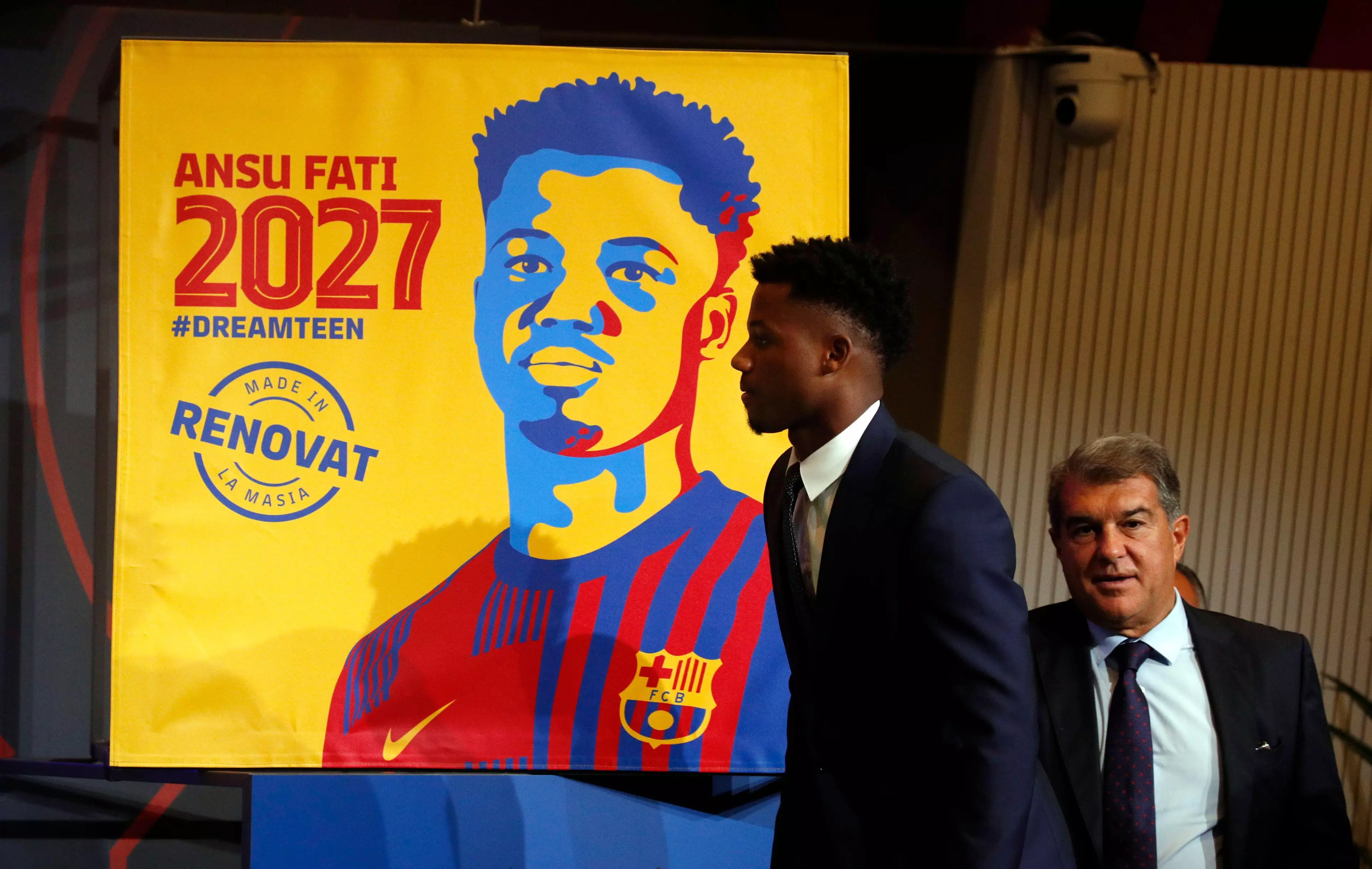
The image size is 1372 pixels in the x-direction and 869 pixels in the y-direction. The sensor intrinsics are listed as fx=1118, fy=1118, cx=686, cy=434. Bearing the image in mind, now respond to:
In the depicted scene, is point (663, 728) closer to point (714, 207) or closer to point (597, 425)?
point (597, 425)

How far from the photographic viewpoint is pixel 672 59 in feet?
7.98

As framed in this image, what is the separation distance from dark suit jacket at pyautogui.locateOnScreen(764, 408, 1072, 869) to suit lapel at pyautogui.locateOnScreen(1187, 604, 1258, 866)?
0.87ft

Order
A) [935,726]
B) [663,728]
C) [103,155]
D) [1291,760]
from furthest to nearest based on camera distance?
[103,155]
[663,728]
[1291,760]
[935,726]

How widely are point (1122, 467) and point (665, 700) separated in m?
1.09

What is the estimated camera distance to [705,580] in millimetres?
2406

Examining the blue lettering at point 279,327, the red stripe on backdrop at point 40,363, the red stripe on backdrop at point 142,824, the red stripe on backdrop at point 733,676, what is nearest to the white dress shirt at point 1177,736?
the red stripe on backdrop at point 733,676

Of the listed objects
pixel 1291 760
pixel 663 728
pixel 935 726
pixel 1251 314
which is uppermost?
pixel 1251 314

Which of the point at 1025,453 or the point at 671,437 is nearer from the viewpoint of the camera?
the point at 671,437

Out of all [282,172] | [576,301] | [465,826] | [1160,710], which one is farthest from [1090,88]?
[465,826]

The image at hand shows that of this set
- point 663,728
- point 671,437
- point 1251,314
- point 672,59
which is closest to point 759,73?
point 672,59

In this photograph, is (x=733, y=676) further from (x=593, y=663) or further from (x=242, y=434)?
(x=242, y=434)

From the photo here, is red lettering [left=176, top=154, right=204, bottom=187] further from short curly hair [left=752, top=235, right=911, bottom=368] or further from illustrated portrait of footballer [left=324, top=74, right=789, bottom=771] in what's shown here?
short curly hair [left=752, top=235, right=911, bottom=368]

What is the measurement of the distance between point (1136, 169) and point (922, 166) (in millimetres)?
685

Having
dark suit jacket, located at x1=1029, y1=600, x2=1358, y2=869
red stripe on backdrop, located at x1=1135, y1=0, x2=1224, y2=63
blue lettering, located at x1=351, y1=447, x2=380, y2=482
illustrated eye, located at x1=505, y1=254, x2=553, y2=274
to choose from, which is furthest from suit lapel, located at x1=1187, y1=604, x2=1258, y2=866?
red stripe on backdrop, located at x1=1135, y1=0, x2=1224, y2=63
